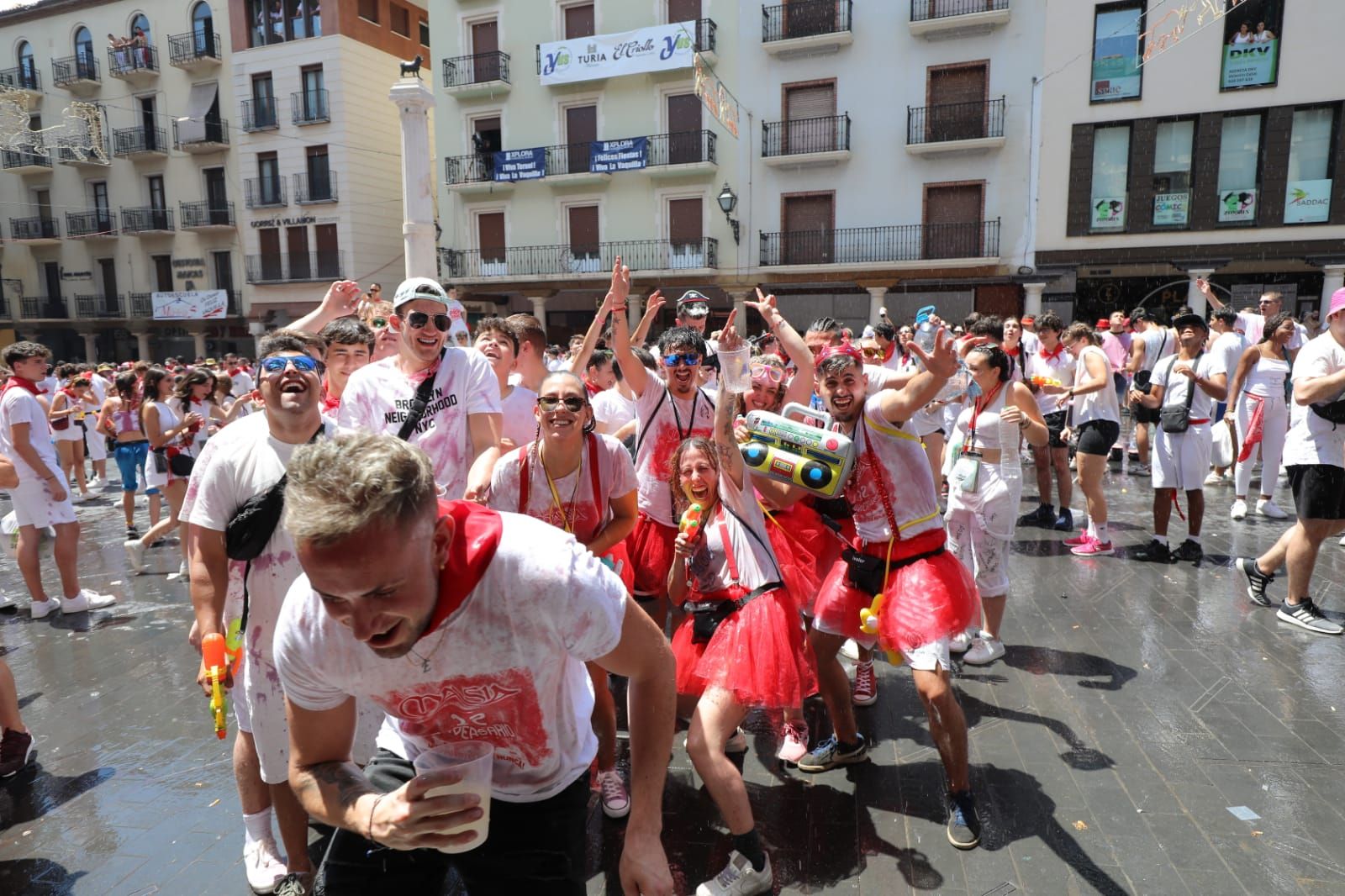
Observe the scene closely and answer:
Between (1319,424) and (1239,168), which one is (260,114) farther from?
(1319,424)

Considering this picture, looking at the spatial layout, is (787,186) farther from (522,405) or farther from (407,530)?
(407,530)

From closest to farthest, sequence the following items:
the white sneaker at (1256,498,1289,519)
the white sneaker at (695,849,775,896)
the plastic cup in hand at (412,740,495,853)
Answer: the plastic cup in hand at (412,740,495,853) → the white sneaker at (695,849,775,896) → the white sneaker at (1256,498,1289,519)

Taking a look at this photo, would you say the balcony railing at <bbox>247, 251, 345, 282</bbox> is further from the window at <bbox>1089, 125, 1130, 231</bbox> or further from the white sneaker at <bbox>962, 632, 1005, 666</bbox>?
the white sneaker at <bbox>962, 632, 1005, 666</bbox>

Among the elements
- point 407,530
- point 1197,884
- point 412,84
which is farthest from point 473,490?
point 412,84

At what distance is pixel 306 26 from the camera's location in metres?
26.5

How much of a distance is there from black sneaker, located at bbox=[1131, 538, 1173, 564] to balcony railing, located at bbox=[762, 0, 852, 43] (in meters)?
18.4

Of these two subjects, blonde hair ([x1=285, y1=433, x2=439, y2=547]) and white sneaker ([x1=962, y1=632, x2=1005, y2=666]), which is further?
white sneaker ([x1=962, y1=632, x2=1005, y2=666])

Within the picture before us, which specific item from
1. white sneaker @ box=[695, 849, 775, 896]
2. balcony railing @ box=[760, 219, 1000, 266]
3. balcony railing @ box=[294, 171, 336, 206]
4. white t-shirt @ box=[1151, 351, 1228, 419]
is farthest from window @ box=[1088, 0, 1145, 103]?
balcony railing @ box=[294, 171, 336, 206]

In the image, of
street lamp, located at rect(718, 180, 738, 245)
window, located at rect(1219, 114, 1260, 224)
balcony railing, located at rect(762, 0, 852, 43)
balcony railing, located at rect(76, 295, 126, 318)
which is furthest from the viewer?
balcony railing, located at rect(76, 295, 126, 318)

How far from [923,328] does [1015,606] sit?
2.32 m

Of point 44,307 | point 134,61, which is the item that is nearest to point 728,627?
point 134,61

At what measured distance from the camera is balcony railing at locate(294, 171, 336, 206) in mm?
26953

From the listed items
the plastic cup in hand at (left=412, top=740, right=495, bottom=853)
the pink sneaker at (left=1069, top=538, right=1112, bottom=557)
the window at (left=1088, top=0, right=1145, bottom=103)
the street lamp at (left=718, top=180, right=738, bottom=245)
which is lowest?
the pink sneaker at (left=1069, top=538, right=1112, bottom=557)

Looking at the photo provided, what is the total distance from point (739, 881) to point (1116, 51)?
22.0 metres
